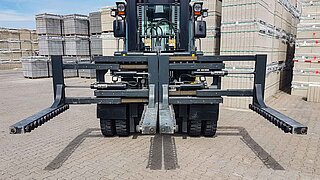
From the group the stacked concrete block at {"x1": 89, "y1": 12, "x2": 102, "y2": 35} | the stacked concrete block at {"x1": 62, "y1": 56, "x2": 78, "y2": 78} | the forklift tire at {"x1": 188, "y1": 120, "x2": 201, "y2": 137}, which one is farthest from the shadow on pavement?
the stacked concrete block at {"x1": 62, "y1": 56, "x2": 78, "y2": 78}

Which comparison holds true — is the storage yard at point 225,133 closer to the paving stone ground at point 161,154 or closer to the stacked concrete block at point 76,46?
the paving stone ground at point 161,154

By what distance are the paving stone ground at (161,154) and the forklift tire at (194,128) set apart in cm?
13

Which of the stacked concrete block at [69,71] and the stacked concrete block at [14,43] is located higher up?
the stacked concrete block at [14,43]

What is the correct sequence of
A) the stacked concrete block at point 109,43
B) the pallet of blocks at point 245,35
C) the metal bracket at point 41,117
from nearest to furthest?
the metal bracket at point 41,117
the pallet of blocks at point 245,35
the stacked concrete block at point 109,43

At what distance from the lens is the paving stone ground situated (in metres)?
3.92

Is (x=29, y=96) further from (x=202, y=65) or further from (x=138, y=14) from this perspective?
(x=202, y=65)

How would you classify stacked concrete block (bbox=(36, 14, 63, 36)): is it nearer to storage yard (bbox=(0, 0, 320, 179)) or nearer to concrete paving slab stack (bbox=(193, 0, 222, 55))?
storage yard (bbox=(0, 0, 320, 179))

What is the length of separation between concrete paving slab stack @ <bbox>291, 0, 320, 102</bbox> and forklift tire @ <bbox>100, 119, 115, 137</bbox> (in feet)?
28.1

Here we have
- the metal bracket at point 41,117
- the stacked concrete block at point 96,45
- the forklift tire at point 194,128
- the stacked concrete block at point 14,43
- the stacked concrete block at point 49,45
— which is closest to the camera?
the metal bracket at point 41,117

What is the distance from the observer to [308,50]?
10.8 metres

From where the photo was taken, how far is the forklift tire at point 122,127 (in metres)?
5.21

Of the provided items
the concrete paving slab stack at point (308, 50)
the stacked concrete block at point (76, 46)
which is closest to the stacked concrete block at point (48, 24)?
the stacked concrete block at point (76, 46)

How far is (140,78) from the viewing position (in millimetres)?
4566

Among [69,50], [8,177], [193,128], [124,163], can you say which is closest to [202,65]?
[193,128]
